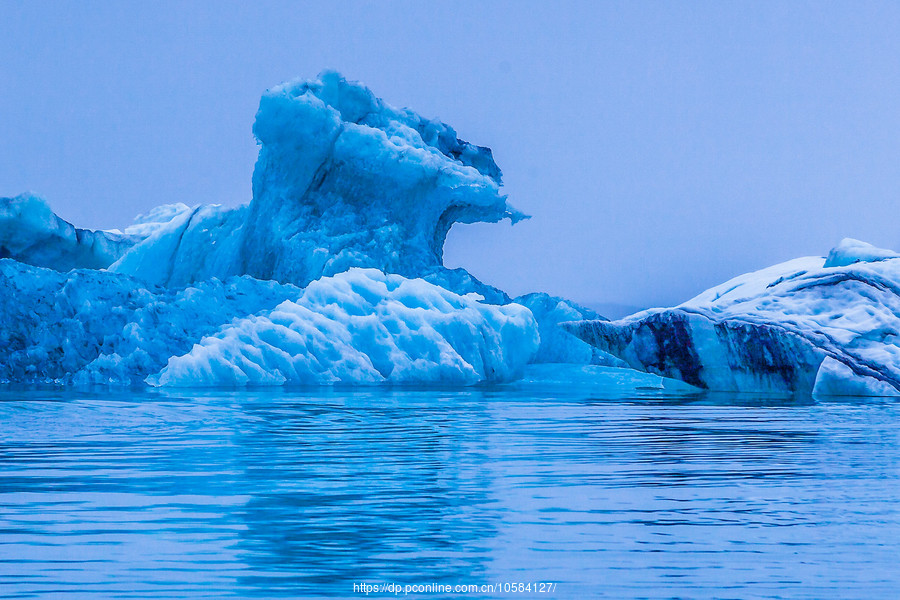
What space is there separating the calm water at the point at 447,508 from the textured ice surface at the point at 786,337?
648 centimetres

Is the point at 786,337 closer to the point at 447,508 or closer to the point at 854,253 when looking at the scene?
the point at 854,253

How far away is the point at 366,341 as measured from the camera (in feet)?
62.3

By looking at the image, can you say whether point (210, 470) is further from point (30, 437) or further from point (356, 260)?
point (356, 260)

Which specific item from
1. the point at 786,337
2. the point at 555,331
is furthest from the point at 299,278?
the point at 786,337

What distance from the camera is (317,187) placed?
2483cm

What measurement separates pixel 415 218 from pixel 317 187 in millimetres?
2232

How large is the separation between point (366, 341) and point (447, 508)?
14.5 meters

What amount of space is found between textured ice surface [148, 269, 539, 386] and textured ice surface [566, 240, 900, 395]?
287cm

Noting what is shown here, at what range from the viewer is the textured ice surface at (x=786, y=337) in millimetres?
15383

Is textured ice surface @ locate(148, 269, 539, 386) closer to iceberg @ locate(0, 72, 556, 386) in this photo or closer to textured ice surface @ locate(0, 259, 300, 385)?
iceberg @ locate(0, 72, 556, 386)

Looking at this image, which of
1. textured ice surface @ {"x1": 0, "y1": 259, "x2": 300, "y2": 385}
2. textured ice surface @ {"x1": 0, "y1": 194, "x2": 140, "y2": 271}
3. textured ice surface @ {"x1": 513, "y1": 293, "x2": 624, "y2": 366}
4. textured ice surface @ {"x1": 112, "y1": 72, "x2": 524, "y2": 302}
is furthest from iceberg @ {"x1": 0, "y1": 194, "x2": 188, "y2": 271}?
textured ice surface @ {"x1": 513, "y1": 293, "x2": 624, "y2": 366}

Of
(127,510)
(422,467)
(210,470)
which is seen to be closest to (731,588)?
(127,510)

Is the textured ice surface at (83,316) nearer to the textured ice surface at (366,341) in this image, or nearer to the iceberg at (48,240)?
the textured ice surface at (366,341)

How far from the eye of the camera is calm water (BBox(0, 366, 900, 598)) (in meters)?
3.30
